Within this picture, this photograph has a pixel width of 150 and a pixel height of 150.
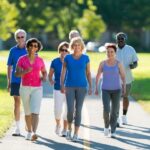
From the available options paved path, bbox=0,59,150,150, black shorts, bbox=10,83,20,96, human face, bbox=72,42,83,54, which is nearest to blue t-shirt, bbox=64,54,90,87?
human face, bbox=72,42,83,54

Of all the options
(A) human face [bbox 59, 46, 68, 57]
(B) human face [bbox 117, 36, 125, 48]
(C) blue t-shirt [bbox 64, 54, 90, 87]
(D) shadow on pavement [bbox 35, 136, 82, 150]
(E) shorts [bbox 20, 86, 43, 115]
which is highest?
(B) human face [bbox 117, 36, 125, 48]

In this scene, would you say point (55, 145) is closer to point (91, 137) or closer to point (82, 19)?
point (91, 137)

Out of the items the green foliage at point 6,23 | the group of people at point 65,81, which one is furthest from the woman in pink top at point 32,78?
the green foliage at point 6,23

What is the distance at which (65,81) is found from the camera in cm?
1249

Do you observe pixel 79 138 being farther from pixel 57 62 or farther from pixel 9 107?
pixel 9 107

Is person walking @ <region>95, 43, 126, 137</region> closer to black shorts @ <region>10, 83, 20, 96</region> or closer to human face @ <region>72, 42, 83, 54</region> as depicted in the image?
human face @ <region>72, 42, 83, 54</region>

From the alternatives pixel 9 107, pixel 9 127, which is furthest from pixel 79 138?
pixel 9 107

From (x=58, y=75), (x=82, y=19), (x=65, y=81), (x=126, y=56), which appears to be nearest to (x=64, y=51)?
(x=58, y=75)

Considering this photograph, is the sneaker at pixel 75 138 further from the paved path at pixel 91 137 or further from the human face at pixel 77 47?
the human face at pixel 77 47

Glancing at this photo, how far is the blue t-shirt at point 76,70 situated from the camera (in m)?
12.3

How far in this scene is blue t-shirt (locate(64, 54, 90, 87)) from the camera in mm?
12312

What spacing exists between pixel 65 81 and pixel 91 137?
1.21 m

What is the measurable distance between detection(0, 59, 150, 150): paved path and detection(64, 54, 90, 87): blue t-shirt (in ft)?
3.28

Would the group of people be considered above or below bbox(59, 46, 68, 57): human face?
below
